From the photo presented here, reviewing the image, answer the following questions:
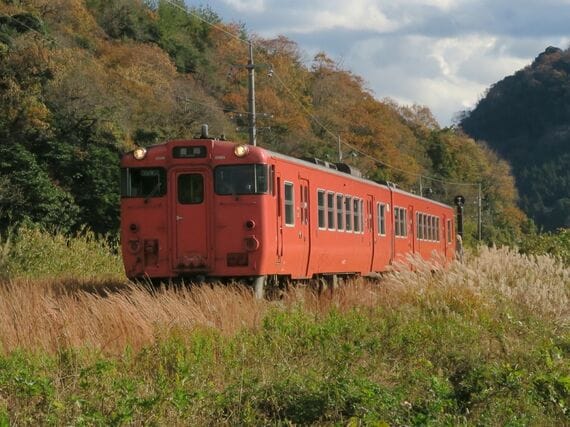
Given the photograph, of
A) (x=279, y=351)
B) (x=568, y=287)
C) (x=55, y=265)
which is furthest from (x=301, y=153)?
(x=279, y=351)

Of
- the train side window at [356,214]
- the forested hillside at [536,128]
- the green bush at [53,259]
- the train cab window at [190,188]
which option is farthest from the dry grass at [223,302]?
the forested hillside at [536,128]

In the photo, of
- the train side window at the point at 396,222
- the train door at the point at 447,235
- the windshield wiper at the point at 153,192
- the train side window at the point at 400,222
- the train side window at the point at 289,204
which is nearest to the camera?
the windshield wiper at the point at 153,192

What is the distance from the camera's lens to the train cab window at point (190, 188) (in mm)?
17750

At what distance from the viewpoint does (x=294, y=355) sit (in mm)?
12461

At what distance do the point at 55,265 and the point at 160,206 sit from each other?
7.19m

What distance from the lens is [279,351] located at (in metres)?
12.3

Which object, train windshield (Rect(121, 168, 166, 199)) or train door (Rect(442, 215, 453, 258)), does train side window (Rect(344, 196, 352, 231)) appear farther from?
train door (Rect(442, 215, 453, 258))

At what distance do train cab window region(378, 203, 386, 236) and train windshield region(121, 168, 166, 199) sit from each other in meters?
9.10

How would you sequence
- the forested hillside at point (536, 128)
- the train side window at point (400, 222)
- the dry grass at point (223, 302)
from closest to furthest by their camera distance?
the dry grass at point (223, 302), the train side window at point (400, 222), the forested hillside at point (536, 128)

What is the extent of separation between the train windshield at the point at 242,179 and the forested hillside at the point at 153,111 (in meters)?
21.4

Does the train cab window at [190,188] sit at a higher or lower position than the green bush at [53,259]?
higher

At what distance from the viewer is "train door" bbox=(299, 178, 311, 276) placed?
19.4m

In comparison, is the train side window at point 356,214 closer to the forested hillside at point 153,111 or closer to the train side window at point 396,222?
the train side window at point 396,222

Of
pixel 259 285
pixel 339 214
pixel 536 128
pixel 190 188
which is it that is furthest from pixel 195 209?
pixel 536 128
